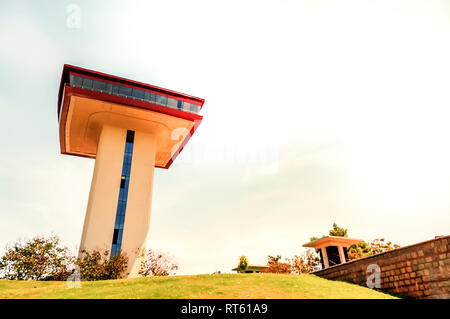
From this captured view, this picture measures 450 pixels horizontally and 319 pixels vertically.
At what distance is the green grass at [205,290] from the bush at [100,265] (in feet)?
19.6

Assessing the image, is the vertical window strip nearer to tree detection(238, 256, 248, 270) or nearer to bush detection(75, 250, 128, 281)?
bush detection(75, 250, 128, 281)

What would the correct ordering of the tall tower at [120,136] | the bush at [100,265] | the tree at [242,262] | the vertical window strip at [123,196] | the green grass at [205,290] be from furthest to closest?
the tree at [242,262], the tall tower at [120,136], the vertical window strip at [123,196], the bush at [100,265], the green grass at [205,290]

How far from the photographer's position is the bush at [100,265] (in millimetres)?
21609

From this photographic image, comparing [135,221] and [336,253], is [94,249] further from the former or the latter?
[336,253]

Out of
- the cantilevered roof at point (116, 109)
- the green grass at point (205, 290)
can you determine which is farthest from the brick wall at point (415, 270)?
the cantilevered roof at point (116, 109)

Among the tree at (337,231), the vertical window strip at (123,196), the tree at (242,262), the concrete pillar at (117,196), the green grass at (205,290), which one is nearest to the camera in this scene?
the green grass at (205,290)

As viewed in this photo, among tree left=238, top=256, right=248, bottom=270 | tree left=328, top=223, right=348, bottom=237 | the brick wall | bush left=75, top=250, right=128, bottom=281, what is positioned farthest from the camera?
tree left=328, top=223, right=348, bottom=237

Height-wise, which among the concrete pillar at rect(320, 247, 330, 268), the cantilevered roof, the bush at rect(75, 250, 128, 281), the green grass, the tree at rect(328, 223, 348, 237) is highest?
the cantilevered roof

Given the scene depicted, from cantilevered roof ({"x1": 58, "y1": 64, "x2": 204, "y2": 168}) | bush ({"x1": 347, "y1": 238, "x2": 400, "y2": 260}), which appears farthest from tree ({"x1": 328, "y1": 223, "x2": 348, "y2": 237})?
cantilevered roof ({"x1": 58, "y1": 64, "x2": 204, "y2": 168})

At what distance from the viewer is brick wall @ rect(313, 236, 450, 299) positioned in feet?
40.8

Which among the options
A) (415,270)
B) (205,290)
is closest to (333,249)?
(415,270)

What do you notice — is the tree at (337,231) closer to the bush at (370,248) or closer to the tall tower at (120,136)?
the bush at (370,248)
